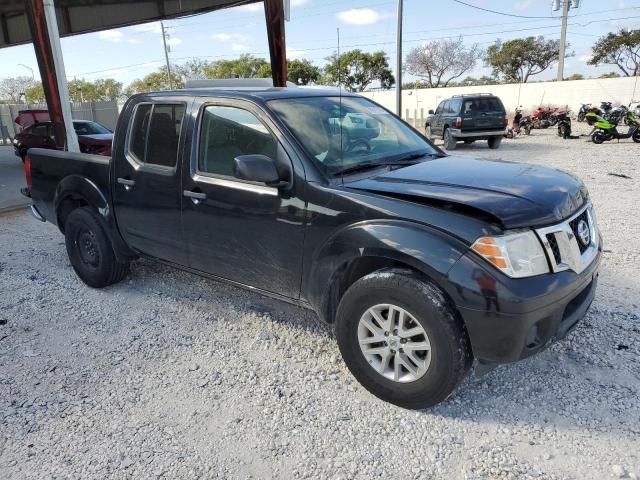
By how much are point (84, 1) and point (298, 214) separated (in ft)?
66.2

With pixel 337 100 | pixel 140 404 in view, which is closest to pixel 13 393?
pixel 140 404

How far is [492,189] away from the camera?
2.79 m

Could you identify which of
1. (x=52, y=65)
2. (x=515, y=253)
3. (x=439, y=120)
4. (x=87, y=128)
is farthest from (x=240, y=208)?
(x=439, y=120)

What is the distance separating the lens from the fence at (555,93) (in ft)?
86.9

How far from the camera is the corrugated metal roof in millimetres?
18375

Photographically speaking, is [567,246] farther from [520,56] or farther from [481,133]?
[520,56]

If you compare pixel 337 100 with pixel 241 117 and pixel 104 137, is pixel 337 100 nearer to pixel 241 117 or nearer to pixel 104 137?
pixel 241 117

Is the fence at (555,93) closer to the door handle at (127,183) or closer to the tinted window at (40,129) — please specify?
the tinted window at (40,129)

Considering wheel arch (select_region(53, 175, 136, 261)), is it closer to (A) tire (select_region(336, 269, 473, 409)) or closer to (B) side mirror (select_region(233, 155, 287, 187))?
(B) side mirror (select_region(233, 155, 287, 187))

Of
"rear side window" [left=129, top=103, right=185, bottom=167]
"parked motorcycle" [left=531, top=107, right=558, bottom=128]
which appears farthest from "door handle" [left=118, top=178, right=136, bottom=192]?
"parked motorcycle" [left=531, top=107, right=558, bottom=128]

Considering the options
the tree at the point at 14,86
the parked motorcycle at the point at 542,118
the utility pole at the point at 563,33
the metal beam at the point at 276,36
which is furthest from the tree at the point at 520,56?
the tree at the point at 14,86

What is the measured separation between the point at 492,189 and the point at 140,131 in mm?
2858

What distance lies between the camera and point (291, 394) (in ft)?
10.1

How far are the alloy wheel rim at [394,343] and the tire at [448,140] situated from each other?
A: 566 inches
